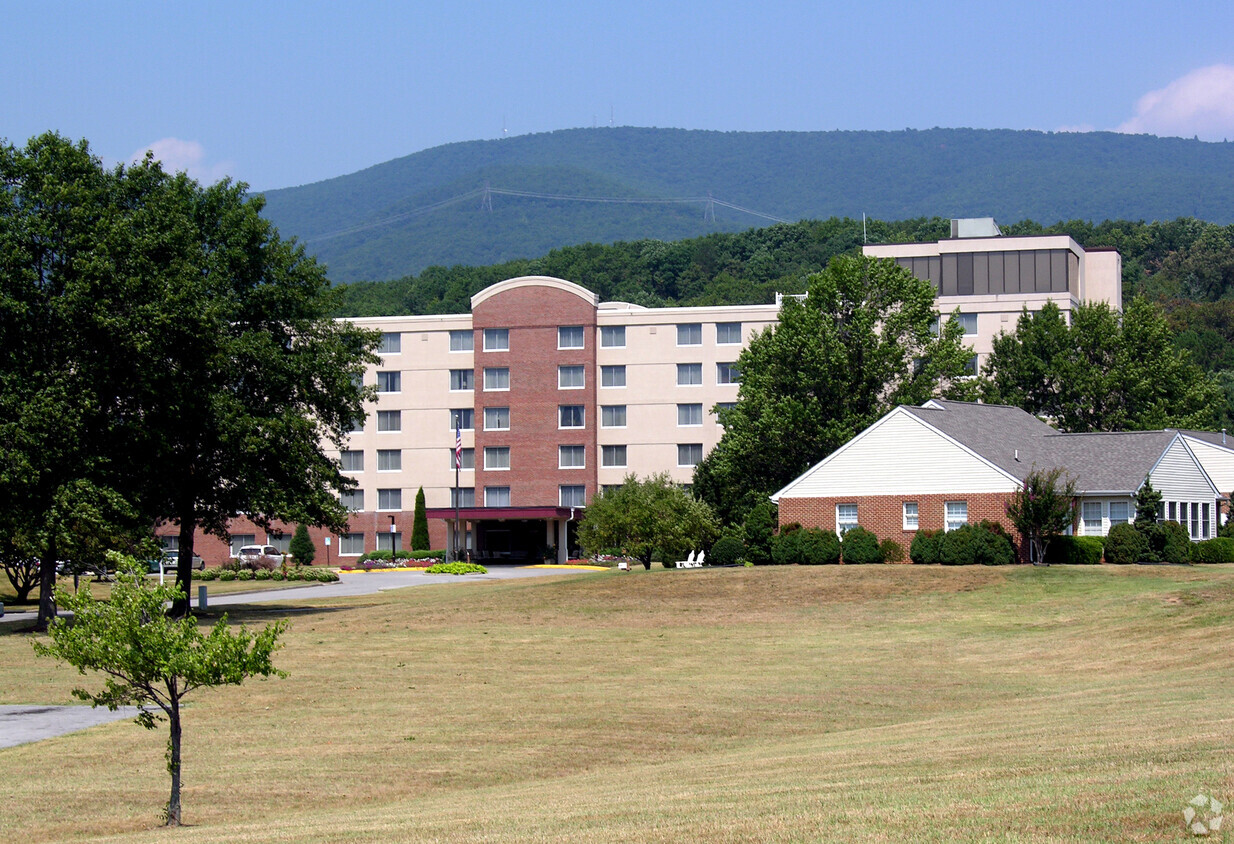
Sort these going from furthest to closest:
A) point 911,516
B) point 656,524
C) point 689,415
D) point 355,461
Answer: point 355,461
point 689,415
point 656,524
point 911,516

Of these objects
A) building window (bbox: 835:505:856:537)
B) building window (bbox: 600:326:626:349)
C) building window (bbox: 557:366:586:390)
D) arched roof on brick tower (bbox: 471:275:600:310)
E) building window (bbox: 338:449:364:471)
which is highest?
arched roof on brick tower (bbox: 471:275:600:310)

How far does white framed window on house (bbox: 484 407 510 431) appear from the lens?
319ft

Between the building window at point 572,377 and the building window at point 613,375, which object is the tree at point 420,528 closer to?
the building window at point 572,377

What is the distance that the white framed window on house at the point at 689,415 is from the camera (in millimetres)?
97062

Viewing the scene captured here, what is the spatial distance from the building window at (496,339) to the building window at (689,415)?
13073 millimetres

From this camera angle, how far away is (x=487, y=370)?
319ft

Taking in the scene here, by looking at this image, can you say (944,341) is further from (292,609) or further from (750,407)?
(292,609)

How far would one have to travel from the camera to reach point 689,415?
9719cm

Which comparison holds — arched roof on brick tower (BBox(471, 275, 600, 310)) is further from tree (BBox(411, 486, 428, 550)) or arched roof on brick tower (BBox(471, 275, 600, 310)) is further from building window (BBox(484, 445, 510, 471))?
tree (BBox(411, 486, 428, 550))

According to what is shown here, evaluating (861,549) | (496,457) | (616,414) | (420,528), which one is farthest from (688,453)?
(861,549)

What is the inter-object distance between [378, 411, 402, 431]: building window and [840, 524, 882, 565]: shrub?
52.9 meters

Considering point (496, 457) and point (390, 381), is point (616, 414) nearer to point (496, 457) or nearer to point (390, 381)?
point (496, 457)

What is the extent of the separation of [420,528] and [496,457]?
738 centimetres

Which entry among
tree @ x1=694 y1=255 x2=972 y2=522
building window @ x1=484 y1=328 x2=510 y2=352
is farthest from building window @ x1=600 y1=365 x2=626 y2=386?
tree @ x1=694 y1=255 x2=972 y2=522
